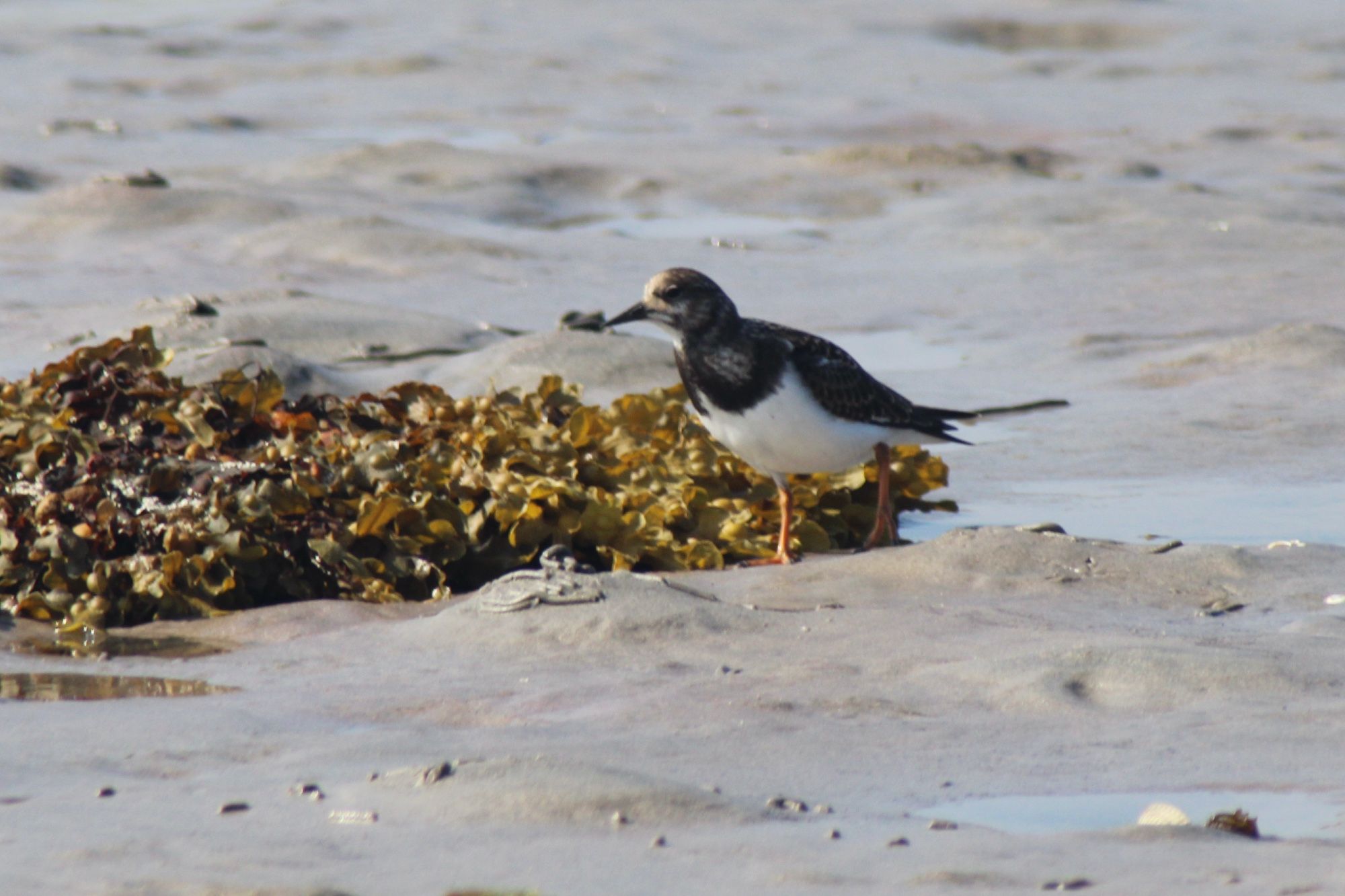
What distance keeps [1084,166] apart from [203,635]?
9.93 metres

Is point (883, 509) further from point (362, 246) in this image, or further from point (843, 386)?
point (362, 246)

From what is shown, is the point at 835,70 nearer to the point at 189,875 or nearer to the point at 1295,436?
the point at 1295,436

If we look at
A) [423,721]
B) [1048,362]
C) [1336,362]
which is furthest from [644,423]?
[1336,362]

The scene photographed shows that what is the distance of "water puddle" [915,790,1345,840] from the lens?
3.43m

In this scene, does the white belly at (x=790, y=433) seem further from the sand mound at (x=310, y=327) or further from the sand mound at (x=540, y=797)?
the sand mound at (x=310, y=327)

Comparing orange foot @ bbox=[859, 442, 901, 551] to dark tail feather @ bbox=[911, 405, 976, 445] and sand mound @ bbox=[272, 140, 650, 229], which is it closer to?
dark tail feather @ bbox=[911, 405, 976, 445]

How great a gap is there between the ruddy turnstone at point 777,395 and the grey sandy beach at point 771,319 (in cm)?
38

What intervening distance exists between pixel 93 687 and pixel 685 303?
8.08ft

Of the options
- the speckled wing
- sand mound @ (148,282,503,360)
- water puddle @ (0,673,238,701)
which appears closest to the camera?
water puddle @ (0,673,238,701)

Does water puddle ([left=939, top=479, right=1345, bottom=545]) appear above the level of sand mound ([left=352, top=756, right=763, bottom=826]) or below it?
below

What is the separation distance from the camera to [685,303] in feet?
20.2

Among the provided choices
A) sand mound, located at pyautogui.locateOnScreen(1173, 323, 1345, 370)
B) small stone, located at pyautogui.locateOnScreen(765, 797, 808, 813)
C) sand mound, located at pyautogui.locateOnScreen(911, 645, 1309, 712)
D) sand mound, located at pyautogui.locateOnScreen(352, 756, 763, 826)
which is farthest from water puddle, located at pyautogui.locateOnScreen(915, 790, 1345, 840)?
sand mound, located at pyautogui.locateOnScreen(1173, 323, 1345, 370)

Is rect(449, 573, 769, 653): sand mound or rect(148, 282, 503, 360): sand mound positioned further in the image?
rect(148, 282, 503, 360): sand mound

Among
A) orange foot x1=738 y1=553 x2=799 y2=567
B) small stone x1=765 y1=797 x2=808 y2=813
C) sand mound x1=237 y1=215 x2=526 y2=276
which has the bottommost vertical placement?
orange foot x1=738 y1=553 x2=799 y2=567
